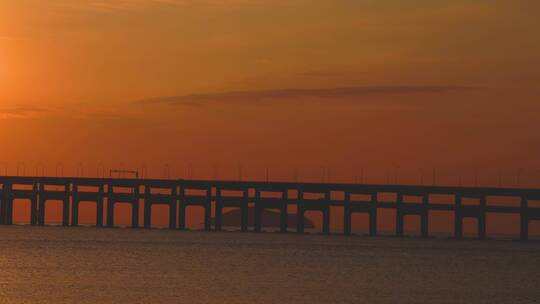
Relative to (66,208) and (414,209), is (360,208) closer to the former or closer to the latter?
(414,209)

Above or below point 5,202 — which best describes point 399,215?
below

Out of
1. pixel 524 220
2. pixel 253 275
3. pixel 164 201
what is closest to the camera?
pixel 253 275

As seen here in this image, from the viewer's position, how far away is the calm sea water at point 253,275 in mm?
64750

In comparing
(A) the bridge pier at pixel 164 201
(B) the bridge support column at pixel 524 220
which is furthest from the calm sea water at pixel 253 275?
(A) the bridge pier at pixel 164 201

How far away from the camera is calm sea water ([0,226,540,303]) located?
64.8m

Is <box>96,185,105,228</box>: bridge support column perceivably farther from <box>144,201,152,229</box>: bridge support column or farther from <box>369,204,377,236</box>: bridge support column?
<box>369,204,377,236</box>: bridge support column

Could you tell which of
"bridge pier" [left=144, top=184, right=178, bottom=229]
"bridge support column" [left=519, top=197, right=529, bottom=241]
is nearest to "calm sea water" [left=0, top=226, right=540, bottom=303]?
"bridge support column" [left=519, top=197, right=529, bottom=241]

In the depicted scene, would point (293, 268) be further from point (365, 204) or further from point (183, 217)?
point (183, 217)

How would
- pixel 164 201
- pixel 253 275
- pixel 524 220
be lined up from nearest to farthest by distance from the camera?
pixel 253 275 < pixel 524 220 < pixel 164 201

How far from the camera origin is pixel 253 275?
8212 cm

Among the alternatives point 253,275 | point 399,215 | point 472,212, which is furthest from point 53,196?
point 253,275

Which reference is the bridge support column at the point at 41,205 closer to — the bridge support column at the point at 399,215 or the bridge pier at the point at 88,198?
the bridge pier at the point at 88,198

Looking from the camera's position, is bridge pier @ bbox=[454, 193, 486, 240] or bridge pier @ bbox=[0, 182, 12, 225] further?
bridge pier @ bbox=[0, 182, 12, 225]

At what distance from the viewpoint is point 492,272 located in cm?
9531
